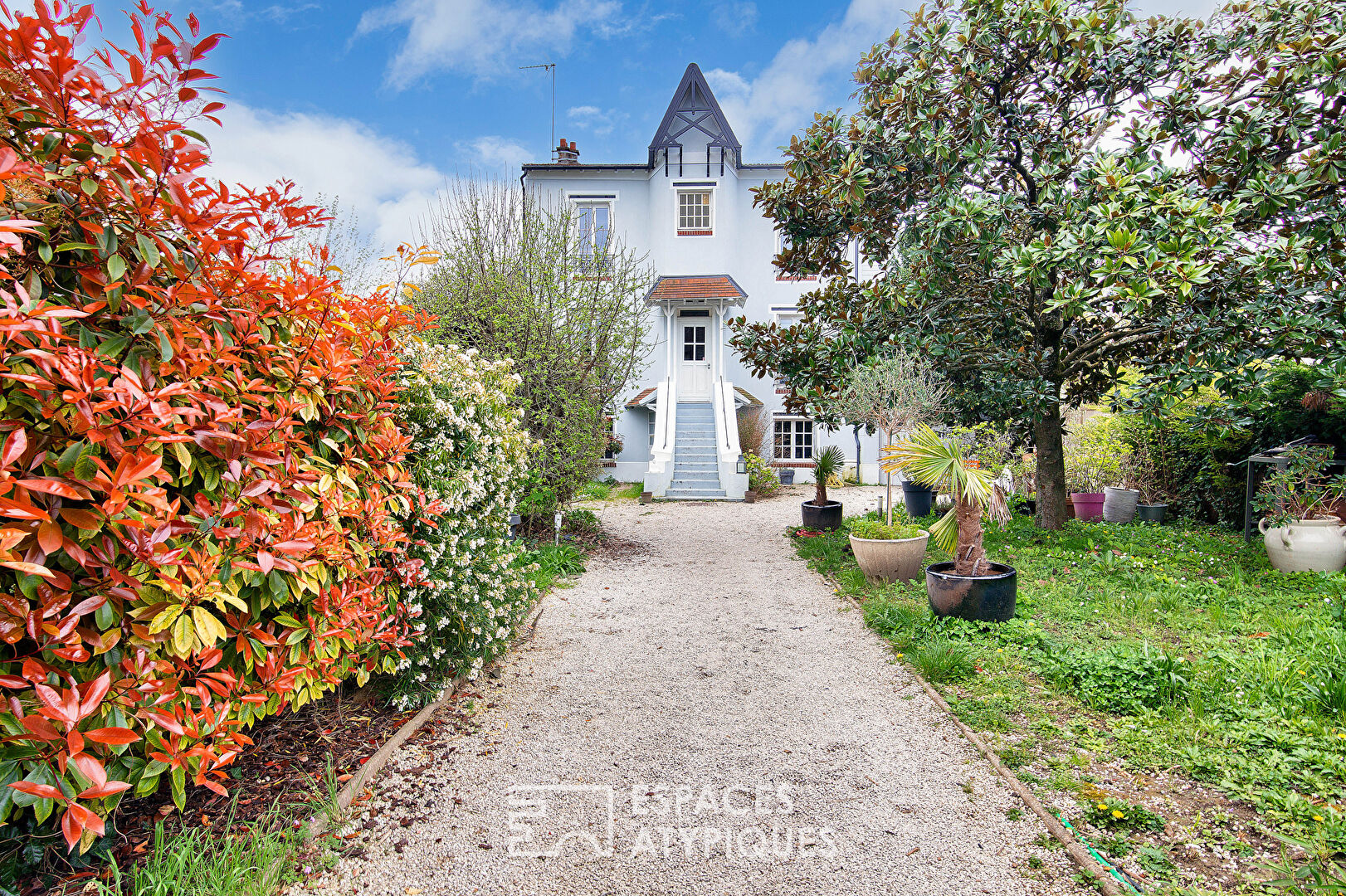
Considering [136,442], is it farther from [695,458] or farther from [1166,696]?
→ [695,458]

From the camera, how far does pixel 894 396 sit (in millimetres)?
9078

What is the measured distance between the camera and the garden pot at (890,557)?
24.0ft

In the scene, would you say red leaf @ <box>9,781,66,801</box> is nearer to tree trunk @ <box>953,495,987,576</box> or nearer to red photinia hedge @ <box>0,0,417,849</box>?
red photinia hedge @ <box>0,0,417,849</box>

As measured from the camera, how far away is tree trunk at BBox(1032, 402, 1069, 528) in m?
9.17

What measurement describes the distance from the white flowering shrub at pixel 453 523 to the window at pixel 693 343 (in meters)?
14.3

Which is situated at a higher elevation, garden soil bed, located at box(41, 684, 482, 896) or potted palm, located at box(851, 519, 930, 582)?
potted palm, located at box(851, 519, 930, 582)

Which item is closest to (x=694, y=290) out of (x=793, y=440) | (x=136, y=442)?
(x=793, y=440)

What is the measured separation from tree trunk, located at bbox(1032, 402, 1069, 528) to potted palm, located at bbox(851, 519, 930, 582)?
299cm

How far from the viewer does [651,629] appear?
249 inches

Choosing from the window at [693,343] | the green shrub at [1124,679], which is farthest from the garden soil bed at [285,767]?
the window at [693,343]

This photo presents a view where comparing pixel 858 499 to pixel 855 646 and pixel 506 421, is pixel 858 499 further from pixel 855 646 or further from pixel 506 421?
pixel 506 421

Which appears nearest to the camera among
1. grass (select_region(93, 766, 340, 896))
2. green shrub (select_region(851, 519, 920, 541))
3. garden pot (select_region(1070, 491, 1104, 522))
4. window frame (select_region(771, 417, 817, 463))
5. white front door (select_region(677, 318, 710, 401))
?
grass (select_region(93, 766, 340, 896))

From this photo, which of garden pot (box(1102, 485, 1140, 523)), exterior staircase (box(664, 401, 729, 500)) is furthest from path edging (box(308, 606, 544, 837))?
exterior staircase (box(664, 401, 729, 500))

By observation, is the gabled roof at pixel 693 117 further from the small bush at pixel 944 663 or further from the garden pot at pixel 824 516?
the small bush at pixel 944 663
